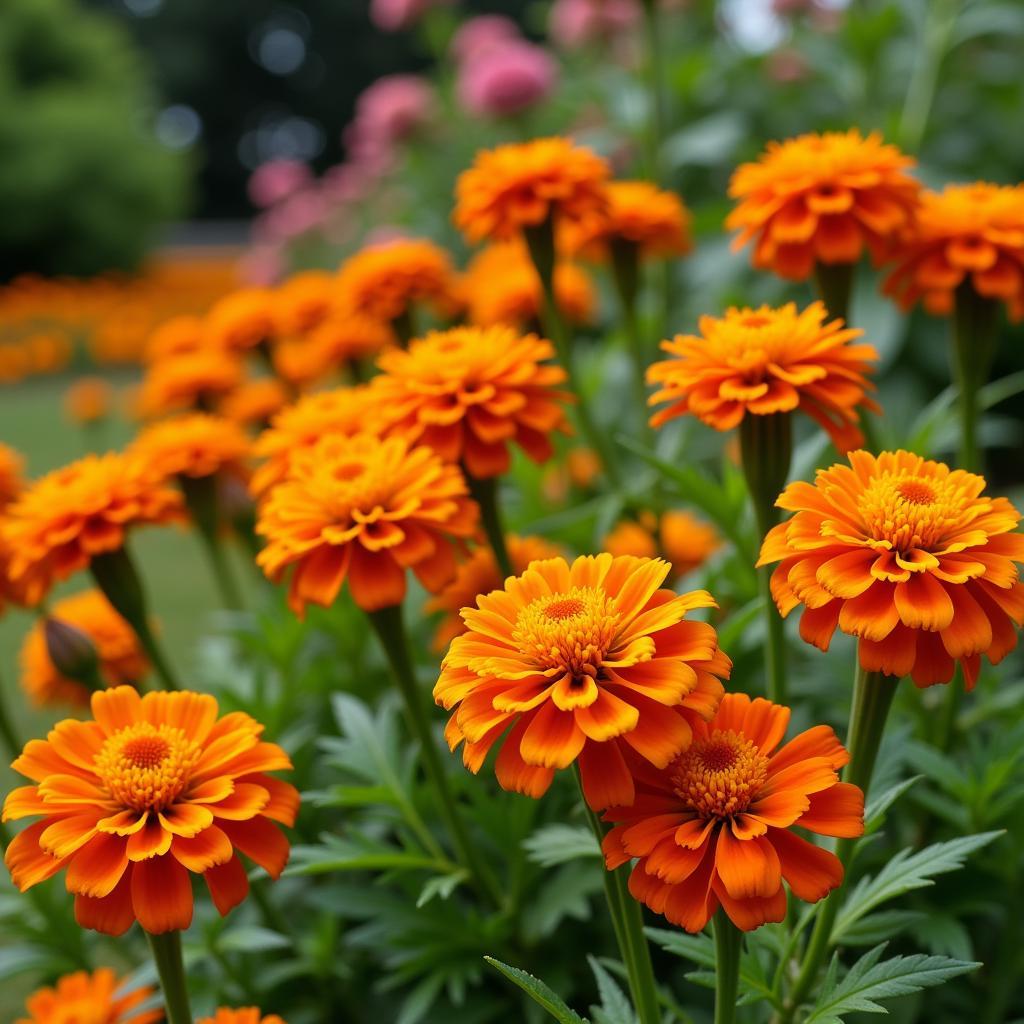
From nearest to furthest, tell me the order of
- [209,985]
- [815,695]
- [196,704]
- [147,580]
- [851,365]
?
[196,704] < [851,365] < [209,985] < [815,695] < [147,580]

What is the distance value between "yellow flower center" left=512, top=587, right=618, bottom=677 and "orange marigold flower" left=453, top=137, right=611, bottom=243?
0.79 metres

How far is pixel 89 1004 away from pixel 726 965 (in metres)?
0.66

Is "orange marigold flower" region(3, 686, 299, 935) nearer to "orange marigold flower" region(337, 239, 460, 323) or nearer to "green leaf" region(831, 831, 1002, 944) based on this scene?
"green leaf" region(831, 831, 1002, 944)

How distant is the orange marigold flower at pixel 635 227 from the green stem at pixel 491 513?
57 cm

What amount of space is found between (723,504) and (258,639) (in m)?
0.75

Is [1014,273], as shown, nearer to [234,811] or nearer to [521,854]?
[521,854]

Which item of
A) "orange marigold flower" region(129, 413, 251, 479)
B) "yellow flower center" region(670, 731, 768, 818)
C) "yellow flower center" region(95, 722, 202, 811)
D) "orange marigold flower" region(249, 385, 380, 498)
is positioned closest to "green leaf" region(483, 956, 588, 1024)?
"yellow flower center" region(670, 731, 768, 818)

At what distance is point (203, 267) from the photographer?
1144 centimetres

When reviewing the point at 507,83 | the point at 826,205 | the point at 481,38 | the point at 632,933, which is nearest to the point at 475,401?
the point at 826,205

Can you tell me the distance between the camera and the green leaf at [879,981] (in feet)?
2.58

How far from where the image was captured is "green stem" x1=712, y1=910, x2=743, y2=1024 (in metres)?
0.79

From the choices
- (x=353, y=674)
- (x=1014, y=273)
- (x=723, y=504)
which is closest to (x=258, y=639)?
(x=353, y=674)

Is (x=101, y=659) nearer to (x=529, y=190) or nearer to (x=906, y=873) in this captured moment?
(x=529, y=190)

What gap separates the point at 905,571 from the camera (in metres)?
0.74
